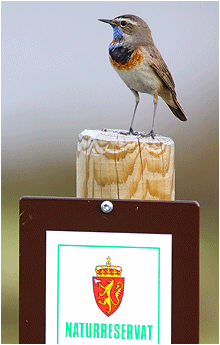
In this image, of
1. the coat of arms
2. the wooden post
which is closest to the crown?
the coat of arms

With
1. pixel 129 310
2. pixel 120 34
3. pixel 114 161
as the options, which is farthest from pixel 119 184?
pixel 120 34

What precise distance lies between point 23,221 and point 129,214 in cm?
35

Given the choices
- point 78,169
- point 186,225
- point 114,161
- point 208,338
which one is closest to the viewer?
point 186,225

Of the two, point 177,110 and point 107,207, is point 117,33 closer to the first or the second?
point 177,110

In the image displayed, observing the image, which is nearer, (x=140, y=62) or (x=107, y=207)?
(x=107, y=207)

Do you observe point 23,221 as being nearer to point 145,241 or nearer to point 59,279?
point 59,279

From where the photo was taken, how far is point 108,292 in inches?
54.4

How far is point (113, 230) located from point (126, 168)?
0.23m

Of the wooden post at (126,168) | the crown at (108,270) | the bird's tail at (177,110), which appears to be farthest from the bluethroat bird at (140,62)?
the crown at (108,270)

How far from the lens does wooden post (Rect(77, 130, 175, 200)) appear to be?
1476 mm

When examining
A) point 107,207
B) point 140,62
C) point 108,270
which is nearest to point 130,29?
point 140,62

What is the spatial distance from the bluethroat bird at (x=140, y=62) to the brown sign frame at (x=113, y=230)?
73cm

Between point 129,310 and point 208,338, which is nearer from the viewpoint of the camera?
point 129,310

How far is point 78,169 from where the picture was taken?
158 centimetres
